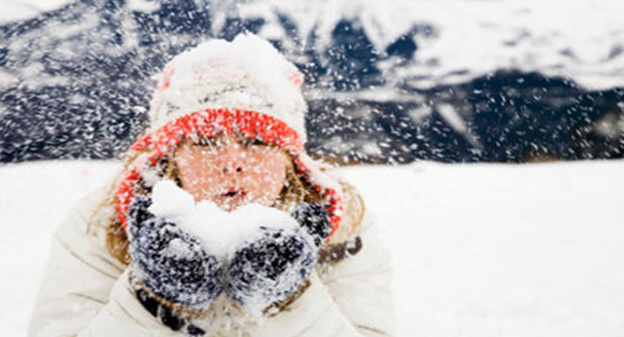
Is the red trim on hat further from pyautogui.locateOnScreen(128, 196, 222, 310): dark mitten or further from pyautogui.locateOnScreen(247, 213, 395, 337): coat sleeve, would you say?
pyautogui.locateOnScreen(128, 196, 222, 310): dark mitten

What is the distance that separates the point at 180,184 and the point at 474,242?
4.80 meters

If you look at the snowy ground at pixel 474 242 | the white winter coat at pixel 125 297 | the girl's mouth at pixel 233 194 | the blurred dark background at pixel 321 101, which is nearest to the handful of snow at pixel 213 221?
the girl's mouth at pixel 233 194

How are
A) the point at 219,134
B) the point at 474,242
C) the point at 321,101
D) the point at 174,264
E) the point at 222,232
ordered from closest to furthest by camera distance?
1. the point at 174,264
2. the point at 222,232
3. the point at 219,134
4. the point at 474,242
5. the point at 321,101

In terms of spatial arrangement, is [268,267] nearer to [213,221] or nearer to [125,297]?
[213,221]

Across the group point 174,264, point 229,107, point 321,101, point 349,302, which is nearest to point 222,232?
point 174,264

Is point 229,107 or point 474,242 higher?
point 229,107

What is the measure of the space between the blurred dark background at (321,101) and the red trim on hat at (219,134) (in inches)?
528

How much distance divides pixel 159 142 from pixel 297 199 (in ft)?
1.75

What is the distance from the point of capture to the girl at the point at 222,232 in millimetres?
1136

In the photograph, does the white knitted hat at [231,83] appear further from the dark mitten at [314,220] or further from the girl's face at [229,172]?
the dark mitten at [314,220]

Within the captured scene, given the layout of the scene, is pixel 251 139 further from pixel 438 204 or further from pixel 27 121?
pixel 27 121

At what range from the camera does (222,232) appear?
1189 mm

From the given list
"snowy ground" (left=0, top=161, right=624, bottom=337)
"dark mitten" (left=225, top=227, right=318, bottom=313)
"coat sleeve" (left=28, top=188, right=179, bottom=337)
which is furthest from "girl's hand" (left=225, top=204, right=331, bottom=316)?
"snowy ground" (left=0, top=161, right=624, bottom=337)

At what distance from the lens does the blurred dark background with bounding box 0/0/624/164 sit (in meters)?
19.0
